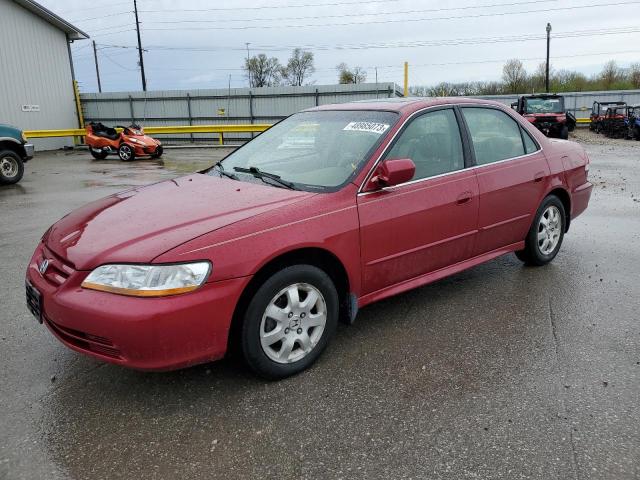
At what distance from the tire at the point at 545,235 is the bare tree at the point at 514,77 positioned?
50.3 m

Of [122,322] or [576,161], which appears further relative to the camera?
[576,161]

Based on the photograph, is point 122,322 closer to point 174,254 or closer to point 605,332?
point 174,254

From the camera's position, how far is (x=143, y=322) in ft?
8.23

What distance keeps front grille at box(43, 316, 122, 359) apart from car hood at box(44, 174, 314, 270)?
342 mm

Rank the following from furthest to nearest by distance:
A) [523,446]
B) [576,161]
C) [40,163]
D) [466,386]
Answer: [40,163] → [576,161] → [466,386] → [523,446]

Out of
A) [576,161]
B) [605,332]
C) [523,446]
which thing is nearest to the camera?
[523,446]

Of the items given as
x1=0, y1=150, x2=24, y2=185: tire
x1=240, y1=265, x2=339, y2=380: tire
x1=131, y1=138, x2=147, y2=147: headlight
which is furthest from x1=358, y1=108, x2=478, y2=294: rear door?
x1=131, y1=138, x2=147, y2=147: headlight

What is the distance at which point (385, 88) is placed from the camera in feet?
72.8

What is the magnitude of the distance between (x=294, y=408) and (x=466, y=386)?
3.22 feet

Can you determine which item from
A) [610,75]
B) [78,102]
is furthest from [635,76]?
[78,102]

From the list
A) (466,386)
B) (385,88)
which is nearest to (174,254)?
(466,386)

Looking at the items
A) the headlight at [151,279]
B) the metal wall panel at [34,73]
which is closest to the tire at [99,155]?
the metal wall panel at [34,73]

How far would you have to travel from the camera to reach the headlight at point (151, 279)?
2.57 meters

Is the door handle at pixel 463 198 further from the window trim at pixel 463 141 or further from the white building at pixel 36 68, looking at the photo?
the white building at pixel 36 68
